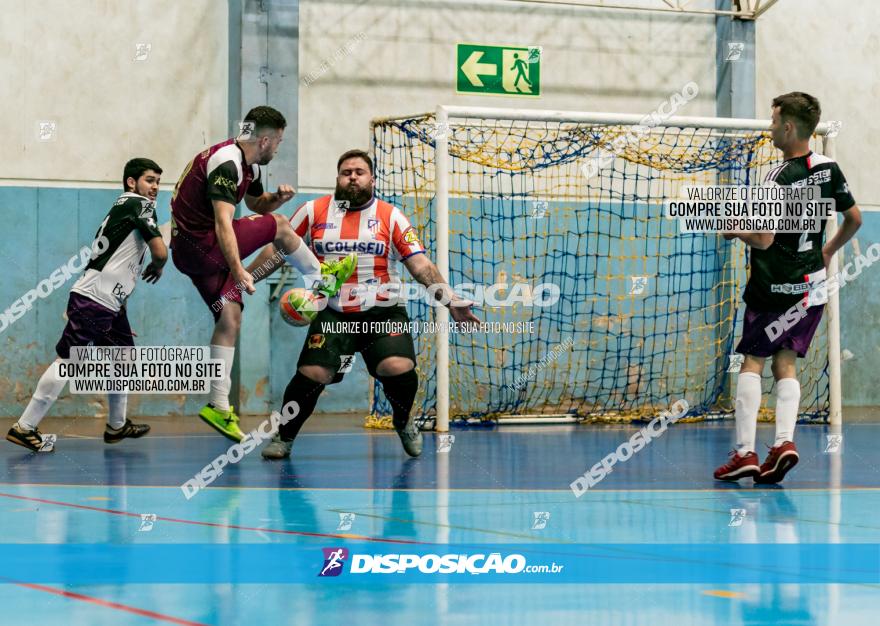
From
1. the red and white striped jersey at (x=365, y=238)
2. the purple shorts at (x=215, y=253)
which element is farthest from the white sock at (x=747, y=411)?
the purple shorts at (x=215, y=253)

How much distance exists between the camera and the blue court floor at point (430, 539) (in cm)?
334

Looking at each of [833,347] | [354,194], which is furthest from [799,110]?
[833,347]

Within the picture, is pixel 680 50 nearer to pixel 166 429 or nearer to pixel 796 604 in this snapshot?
pixel 166 429

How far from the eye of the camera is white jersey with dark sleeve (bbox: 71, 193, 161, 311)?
8.03 m

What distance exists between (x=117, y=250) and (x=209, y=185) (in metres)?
1.23

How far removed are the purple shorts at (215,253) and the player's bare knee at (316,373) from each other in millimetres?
767

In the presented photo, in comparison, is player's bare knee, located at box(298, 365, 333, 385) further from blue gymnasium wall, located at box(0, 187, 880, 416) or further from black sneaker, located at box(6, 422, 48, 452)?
blue gymnasium wall, located at box(0, 187, 880, 416)

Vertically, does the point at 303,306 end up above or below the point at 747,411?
above

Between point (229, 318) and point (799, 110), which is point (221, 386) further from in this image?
point (799, 110)

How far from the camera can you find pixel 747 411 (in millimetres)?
6238

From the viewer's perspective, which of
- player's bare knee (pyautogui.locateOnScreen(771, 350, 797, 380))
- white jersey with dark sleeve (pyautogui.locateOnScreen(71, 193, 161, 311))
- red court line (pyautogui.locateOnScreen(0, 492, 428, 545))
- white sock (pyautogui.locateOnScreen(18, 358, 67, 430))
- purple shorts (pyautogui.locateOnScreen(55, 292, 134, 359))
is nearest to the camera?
red court line (pyautogui.locateOnScreen(0, 492, 428, 545))

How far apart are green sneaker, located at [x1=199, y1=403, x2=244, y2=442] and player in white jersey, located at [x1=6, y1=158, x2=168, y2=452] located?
1.10m

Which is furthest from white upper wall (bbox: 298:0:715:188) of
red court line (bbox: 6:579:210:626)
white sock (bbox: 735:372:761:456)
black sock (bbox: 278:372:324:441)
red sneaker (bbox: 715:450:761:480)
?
red court line (bbox: 6:579:210:626)

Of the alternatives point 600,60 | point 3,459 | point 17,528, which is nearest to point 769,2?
point 600,60
